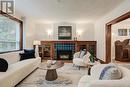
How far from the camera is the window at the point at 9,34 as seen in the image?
521 centimetres

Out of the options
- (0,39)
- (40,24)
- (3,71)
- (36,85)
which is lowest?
(36,85)

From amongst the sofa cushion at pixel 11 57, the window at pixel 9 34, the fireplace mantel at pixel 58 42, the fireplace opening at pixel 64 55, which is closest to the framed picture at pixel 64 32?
the fireplace mantel at pixel 58 42

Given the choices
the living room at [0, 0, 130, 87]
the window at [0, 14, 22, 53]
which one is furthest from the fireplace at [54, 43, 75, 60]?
the window at [0, 14, 22, 53]

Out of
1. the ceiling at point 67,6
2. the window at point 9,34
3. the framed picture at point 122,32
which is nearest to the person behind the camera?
the ceiling at point 67,6

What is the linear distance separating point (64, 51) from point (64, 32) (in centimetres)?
121

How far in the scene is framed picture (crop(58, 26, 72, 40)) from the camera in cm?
934

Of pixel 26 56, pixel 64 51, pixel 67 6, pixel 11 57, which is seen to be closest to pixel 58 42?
pixel 64 51

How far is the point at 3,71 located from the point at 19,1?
241 centimetres

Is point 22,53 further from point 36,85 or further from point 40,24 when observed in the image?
point 40,24

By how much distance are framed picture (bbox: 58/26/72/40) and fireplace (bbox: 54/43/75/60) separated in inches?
22.3

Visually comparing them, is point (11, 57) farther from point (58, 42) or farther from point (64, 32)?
point (64, 32)

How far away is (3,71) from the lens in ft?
10.6

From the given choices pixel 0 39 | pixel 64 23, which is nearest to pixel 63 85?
pixel 0 39

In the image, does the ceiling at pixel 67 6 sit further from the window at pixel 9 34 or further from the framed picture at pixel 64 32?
the framed picture at pixel 64 32
